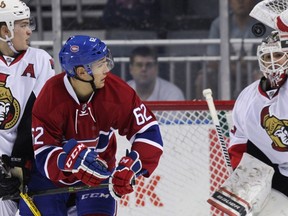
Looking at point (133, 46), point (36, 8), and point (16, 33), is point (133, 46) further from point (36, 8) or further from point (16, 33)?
point (16, 33)

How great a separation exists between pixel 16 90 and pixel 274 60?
1.06 metres

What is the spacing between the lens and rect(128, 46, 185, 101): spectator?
5820 mm

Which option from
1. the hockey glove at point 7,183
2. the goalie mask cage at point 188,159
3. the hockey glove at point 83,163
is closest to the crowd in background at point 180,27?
the goalie mask cage at point 188,159

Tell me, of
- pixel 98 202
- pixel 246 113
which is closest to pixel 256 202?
pixel 246 113

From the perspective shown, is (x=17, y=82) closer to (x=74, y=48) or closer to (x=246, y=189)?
(x=74, y=48)

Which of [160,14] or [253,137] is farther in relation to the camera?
[160,14]

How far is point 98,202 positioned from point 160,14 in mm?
2077

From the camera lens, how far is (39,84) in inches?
175

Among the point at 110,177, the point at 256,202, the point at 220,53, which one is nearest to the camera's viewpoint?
the point at 110,177

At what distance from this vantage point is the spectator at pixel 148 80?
229 inches

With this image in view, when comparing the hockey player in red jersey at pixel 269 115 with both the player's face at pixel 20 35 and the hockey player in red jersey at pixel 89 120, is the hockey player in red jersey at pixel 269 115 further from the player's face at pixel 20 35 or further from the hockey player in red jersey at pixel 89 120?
the player's face at pixel 20 35

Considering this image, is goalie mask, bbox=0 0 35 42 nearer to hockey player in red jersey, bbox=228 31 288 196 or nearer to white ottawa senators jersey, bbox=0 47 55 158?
white ottawa senators jersey, bbox=0 47 55 158

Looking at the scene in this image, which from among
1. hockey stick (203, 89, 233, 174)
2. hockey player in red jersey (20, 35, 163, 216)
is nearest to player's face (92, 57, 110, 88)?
hockey player in red jersey (20, 35, 163, 216)

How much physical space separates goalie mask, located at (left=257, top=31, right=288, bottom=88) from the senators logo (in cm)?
13
